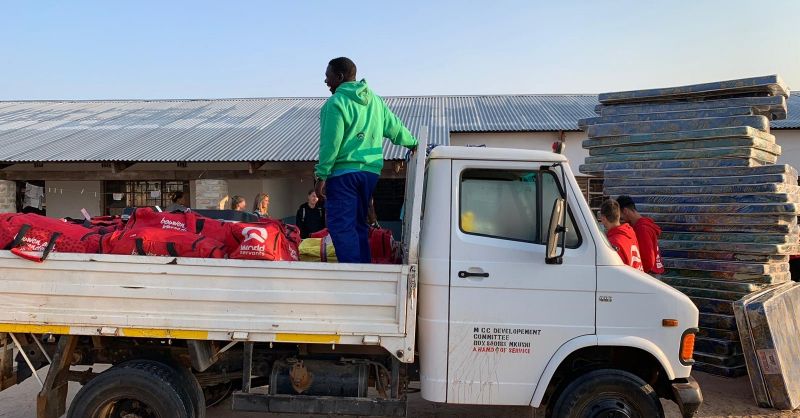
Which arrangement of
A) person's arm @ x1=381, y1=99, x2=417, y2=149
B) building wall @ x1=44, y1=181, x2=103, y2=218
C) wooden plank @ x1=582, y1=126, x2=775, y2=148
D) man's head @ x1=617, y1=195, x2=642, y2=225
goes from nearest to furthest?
person's arm @ x1=381, y1=99, x2=417, y2=149, man's head @ x1=617, y1=195, x2=642, y2=225, wooden plank @ x1=582, y1=126, x2=775, y2=148, building wall @ x1=44, y1=181, x2=103, y2=218

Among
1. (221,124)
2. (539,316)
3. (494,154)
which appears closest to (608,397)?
(539,316)

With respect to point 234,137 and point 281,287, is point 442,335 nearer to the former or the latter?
point 281,287

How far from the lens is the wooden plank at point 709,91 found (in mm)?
5598

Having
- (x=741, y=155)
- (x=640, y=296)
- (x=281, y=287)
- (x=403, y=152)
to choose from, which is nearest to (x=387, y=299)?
(x=281, y=287)

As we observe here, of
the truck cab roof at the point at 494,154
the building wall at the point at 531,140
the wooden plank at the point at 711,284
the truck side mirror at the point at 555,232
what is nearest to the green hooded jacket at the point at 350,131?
the truck cab roof at the point at 494,154

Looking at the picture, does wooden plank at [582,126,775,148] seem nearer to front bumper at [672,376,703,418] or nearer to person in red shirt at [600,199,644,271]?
person in red shirt at [600,199,644,271]

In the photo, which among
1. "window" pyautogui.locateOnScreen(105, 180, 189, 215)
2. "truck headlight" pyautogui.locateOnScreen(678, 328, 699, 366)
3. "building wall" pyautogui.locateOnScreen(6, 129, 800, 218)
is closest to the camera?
"truck headlight" pyautogui.locateOnScreen(678, 328, 699, 366)

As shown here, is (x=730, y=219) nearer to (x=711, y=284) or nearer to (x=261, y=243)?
(x=711, y=284)

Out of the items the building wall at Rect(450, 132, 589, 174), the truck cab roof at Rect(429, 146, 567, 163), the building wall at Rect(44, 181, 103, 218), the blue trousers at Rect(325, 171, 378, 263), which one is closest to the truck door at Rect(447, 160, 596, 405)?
the truck cab roof at Rect(429, 146, 567, 163)

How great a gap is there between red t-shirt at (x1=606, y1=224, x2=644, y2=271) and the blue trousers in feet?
6.12

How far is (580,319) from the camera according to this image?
3.47 m

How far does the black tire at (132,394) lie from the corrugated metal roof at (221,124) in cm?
743

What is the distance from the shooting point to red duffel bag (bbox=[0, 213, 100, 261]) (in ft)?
11.3

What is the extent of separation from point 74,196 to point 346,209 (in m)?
13.1
